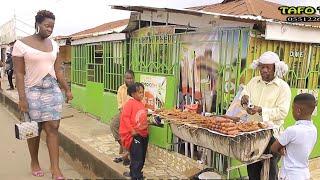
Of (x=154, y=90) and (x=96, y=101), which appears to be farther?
(x=96, y=101)

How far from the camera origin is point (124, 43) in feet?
26.7

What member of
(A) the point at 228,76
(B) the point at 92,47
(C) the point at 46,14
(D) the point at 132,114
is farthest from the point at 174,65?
(B) the point at 92,47

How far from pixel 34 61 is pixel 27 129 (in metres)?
0.77

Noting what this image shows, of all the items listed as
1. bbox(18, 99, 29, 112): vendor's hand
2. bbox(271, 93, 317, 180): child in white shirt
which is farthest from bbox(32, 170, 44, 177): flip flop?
bbox(271, 93, 317, 180): child in white shirt

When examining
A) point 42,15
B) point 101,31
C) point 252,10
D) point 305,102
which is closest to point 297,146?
point 305,102

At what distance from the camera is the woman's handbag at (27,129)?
4285mm

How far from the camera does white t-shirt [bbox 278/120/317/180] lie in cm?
338

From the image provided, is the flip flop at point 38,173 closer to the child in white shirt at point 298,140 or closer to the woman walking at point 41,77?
the woman walking at point 41,77

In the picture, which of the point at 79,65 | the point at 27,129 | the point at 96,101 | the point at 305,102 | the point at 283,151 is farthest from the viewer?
the point at 79,65

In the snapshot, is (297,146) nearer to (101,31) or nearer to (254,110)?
(254,110)

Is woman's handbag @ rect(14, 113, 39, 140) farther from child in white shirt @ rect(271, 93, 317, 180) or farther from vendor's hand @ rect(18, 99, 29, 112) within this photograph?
child in white shirt @ rect(271, 93, 317, 180)

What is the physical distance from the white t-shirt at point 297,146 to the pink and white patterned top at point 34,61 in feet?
8.61

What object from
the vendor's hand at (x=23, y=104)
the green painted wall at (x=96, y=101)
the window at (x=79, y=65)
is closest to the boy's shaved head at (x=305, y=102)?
the vendor's hand at (x=23, y=104)

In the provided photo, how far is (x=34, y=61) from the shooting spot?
168 inches
